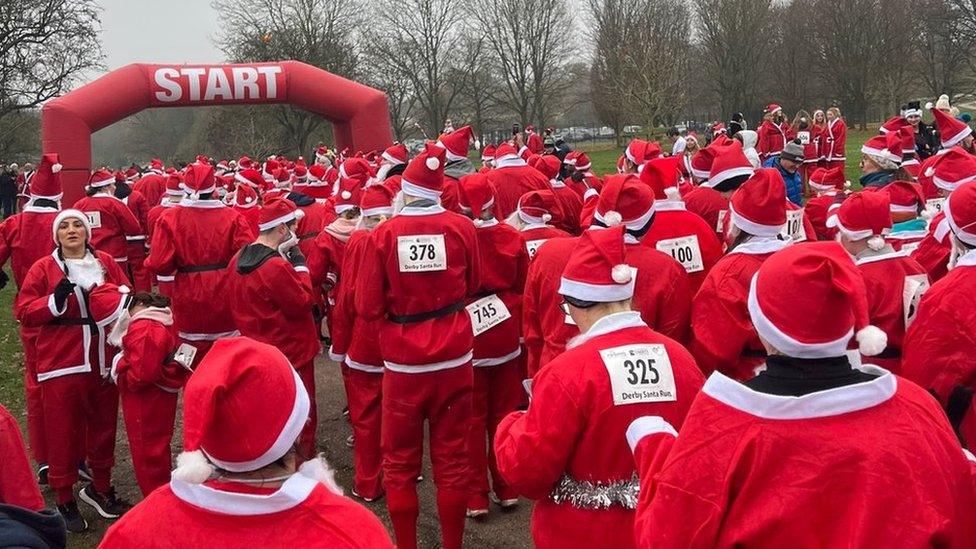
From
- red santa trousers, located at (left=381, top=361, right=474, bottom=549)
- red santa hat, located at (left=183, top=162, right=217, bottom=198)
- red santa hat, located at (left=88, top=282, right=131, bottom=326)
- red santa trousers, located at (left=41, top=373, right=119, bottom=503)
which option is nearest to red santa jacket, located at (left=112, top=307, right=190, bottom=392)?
red santa hat, located at (left=88, top=282, right=131, bottom=326)

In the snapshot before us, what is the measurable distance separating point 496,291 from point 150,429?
2.45m

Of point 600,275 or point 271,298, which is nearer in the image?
point 600,275

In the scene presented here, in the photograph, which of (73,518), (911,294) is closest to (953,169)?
(911,294)

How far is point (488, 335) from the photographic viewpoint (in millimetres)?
5652

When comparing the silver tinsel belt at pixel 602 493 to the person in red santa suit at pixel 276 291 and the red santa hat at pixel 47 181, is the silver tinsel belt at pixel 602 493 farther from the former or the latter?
the red santa hat at pixel 47 181

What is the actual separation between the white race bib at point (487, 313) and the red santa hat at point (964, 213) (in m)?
2.78

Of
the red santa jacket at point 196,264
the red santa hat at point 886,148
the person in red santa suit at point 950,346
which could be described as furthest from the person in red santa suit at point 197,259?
the red santa hat at point 886,148

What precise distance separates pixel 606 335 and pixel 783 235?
198cm

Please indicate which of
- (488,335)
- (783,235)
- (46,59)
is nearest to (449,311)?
(488,335)

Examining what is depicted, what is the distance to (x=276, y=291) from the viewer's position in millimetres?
5875

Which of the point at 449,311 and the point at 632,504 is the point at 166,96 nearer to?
the point at 449,311

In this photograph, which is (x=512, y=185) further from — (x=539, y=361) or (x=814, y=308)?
(x=814, y=308)

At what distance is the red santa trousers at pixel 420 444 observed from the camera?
16.0 feet

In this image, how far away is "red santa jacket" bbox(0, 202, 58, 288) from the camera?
8163mm
